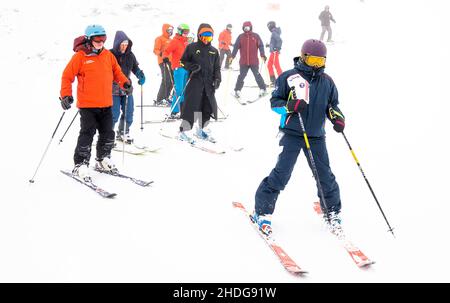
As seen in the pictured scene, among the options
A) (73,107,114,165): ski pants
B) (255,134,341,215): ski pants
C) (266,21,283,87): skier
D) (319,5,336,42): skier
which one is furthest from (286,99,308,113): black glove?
(319,5,336,42): skier

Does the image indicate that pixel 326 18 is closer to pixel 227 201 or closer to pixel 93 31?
pixel 93 31

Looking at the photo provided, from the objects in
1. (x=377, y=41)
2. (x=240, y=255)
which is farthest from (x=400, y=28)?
(x=240, y=255)

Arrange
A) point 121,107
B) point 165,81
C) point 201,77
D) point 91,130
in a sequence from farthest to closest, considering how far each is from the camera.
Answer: point 165,81 < point 201,77 < point 121,107 < point 91,130

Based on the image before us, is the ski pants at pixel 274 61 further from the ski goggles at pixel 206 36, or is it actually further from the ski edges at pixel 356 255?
the ski edges at pixel 356 255

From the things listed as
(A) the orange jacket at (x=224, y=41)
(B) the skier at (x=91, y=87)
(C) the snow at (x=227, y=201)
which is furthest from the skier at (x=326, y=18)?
(B) the skier at (x=91, y=87)

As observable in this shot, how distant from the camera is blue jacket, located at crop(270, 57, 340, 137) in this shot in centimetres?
413

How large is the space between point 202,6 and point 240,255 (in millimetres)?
25685

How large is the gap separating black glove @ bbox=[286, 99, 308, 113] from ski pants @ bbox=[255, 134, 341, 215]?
1.15 ft

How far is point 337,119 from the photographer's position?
4.17m

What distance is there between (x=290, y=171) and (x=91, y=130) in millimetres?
2838

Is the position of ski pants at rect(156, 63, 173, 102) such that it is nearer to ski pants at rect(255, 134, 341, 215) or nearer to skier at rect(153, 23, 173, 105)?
skier at rect(153, 23, 173, 105)

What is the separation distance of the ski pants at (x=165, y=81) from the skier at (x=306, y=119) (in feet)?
23.3

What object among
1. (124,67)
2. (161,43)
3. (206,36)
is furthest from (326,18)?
(124,67)

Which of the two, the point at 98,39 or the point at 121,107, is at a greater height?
the point at 98,39
